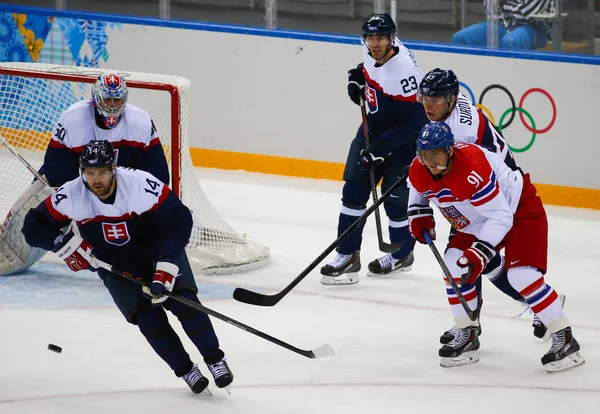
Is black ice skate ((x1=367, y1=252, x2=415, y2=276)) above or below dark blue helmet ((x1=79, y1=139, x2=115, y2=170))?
below

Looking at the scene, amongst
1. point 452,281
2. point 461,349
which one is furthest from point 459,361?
point 452,281

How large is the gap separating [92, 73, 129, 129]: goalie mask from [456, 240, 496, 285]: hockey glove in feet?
4.66

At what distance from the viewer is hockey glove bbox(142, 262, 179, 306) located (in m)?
3.67

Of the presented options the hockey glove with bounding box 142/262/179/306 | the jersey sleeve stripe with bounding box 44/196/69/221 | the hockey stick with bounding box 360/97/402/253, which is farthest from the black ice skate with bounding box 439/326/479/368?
the jersey sleeve stripe with bounding box 44/196/69/221

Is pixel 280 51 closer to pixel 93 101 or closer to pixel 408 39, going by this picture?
pixel 408 39

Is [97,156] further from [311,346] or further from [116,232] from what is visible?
[311,346]

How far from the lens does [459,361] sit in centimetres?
424

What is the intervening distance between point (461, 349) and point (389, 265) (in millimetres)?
1221

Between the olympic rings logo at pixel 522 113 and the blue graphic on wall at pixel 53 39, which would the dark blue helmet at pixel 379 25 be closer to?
the olympic rings logo at pixel 522 113

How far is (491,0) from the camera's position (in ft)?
22.0

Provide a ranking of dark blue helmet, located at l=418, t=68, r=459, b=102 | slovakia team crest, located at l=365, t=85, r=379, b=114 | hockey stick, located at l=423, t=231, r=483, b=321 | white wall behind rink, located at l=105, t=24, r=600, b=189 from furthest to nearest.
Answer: white wall behind rink, located at l=105, t=24, r=600, b=189 < slovakia team crest, located at l=365, t=85, r=379, b=114 < dark blue helmet, located at l=418, t=68, r=459, b=102 < hockey stick, located at l=423, t=231, r=483, b=321

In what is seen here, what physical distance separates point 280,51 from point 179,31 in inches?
29.0

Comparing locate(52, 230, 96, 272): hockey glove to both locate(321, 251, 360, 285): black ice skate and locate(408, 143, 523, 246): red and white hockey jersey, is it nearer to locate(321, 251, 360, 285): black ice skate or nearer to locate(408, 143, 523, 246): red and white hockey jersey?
locate(408, 143, 523, 246): red and white hockey jersey

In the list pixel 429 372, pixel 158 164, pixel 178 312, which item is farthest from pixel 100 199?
pixel 429 372
